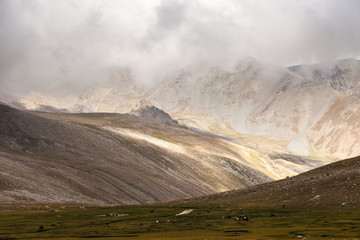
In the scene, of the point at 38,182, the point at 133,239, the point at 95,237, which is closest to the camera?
the point at 133,239

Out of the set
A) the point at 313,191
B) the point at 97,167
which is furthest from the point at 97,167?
the point at 313,191

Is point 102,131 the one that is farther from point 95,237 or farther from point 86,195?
point 95,237

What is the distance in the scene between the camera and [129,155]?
522 ft

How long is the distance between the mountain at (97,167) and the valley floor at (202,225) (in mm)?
35780

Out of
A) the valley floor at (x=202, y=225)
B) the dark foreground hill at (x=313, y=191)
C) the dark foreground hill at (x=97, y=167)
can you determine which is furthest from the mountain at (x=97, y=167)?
the valley floor at (x=202, y=225)

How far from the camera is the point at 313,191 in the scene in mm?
66812

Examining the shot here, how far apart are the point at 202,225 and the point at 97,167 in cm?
8516

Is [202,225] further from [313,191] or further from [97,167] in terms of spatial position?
[97,167]

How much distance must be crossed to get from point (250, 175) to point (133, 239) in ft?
515

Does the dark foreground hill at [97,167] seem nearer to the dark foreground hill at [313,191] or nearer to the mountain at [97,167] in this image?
the mountain at [97,167]

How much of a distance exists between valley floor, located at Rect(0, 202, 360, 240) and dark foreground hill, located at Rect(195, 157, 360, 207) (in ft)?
11.3

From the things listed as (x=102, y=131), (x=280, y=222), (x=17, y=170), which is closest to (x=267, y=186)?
(x=280, y=222)

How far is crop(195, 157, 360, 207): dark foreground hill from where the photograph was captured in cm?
6128

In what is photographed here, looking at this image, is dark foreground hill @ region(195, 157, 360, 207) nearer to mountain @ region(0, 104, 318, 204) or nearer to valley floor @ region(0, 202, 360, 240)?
valley floor @ region(0, 202, 360, 240)
